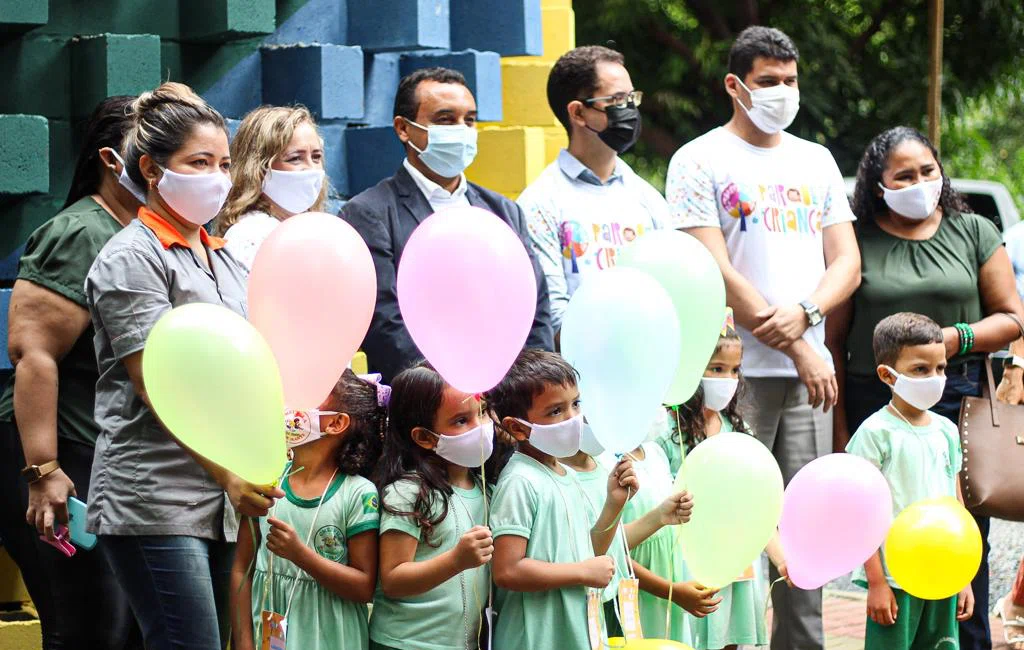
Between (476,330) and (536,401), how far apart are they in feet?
1.12

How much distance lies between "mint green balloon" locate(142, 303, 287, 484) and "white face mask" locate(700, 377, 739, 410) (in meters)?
1.78

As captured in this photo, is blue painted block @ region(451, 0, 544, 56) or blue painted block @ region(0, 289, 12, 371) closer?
blue painted block @ region(0, 289, 12, 371)

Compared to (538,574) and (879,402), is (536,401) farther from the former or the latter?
(879,402)

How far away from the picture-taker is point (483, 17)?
6.68 m

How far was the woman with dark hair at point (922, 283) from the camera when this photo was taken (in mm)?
5512

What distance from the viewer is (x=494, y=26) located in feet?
21.9

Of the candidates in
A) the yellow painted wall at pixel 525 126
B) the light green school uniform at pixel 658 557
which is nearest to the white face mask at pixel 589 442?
→ the light green school uniform at pixel 658 557

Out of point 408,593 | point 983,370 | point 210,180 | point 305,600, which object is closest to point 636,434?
point 408,593

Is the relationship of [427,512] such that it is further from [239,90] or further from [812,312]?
[239,90]

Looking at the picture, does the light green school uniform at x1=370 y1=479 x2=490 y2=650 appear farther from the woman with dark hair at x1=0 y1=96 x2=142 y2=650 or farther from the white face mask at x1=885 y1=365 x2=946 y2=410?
the white face mask at x1=885 y1=365 x2=946 y2=410

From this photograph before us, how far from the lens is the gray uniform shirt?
3516 millimetres

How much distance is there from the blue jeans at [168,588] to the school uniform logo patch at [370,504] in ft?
1.55

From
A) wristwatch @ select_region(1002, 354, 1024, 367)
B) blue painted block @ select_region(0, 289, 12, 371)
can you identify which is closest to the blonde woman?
blue painted block @ select_region(0, 289, 12, 371)

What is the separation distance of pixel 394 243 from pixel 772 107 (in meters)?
1.52
